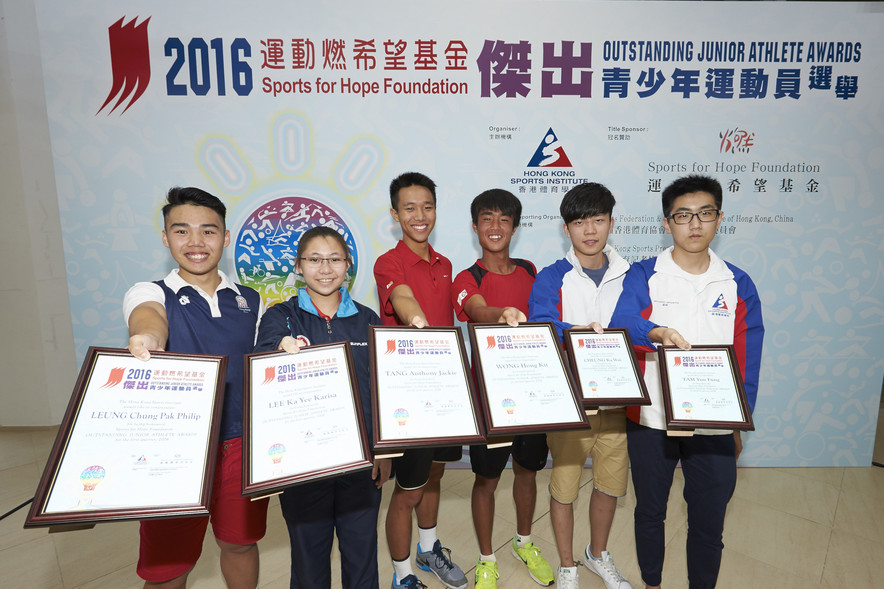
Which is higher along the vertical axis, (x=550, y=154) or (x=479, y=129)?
(x=479, y=129)

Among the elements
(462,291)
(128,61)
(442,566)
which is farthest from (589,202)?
(128,61)

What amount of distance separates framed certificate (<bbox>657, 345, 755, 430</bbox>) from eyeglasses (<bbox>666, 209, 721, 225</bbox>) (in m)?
0.51

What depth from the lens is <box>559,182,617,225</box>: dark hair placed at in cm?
184

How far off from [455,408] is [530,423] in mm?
236

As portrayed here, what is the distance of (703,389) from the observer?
1.49 m

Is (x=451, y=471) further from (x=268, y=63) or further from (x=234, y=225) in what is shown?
(x=268, y=63)

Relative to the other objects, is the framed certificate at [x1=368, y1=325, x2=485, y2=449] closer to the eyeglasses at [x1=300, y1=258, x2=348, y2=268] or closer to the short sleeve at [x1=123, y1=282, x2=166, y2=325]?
the eyeglasses at [x1=300, y1=258, x2=348, y2=268]

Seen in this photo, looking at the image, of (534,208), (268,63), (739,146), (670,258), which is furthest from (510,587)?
(268,63)

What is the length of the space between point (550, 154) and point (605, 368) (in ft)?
5.82

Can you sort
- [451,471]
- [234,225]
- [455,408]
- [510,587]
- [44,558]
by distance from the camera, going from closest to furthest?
[455,408] → [510,587] → [44,558] → [234,225] → [451,471]

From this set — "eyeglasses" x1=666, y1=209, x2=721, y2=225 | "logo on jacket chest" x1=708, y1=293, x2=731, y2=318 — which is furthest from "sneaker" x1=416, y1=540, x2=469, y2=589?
"eyeglasses" x1=666, y1=209, x2=721, y2=225

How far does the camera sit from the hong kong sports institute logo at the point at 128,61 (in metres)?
2.67

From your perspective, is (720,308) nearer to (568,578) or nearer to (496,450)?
(496,450)

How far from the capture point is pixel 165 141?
2.79 m
